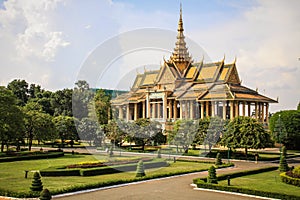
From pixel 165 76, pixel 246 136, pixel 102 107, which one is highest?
pixel 165 76

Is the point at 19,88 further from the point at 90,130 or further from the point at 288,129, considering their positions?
the point at 288,129

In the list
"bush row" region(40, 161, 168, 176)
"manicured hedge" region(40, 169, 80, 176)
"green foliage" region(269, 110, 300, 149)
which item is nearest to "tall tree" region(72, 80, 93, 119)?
"green foliage" region(269, 110, 300, 149)

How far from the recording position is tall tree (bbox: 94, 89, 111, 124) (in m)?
59.2

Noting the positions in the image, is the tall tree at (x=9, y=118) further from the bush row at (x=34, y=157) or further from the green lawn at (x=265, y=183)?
the green lawn at (x=265, y=183)

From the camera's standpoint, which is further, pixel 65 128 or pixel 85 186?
pixel 65 128

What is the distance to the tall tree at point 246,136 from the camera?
3497 centimetres

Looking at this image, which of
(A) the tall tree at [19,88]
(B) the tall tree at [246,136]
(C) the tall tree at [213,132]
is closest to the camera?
(B) the tall tree at [246,136]

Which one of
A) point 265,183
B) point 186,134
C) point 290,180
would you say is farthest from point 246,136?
point 290,180

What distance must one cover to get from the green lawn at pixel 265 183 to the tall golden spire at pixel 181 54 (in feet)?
138

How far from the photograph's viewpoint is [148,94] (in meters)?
62.4

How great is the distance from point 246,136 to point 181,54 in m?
35.2

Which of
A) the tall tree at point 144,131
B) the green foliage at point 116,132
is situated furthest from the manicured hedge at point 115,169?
the green foliage at point 116,132

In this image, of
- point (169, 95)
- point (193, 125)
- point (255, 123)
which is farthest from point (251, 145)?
point (169, 95)

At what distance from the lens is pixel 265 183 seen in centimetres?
2245
